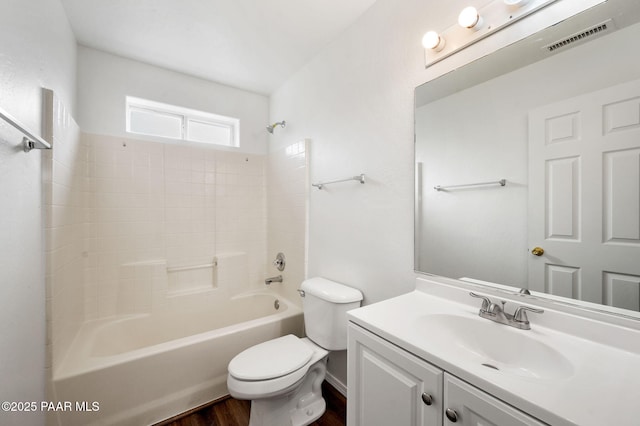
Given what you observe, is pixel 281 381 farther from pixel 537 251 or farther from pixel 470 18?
pixel 470 18

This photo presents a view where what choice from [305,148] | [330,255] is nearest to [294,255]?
[330,255]

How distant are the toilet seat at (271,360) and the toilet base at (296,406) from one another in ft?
0.40

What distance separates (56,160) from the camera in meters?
1.37

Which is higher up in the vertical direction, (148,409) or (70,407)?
(70,407)

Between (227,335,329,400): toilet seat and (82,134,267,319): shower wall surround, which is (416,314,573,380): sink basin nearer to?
(227,335,329,400): toilet seat

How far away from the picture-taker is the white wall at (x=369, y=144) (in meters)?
1.33

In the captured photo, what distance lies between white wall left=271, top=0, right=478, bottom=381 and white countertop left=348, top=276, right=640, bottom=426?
373 millimetres

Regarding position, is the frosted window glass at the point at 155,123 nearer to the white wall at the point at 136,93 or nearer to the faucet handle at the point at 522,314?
the white wall at the point at 136,93

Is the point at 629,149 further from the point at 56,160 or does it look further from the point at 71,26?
the point at 71,26

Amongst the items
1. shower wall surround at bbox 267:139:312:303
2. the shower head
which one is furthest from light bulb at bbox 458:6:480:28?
the shower head

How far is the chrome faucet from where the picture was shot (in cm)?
89

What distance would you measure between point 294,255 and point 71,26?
7.50 feet

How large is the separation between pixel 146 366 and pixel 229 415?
59cm

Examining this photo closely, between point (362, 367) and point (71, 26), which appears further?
point (71, 26)
